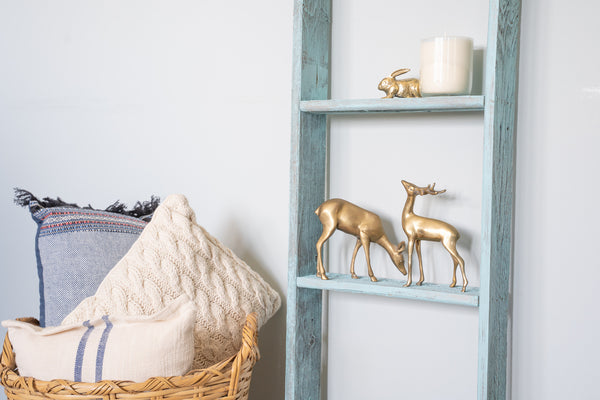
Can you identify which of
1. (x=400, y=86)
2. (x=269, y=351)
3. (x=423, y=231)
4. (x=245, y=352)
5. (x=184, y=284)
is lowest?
(x=269, y=351)

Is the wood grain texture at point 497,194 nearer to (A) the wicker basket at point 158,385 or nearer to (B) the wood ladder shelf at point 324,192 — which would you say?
(B) the wood ladder shelf at point 324,192

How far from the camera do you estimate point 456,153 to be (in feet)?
4.76

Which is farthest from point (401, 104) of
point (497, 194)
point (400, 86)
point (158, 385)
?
point (158, 385)

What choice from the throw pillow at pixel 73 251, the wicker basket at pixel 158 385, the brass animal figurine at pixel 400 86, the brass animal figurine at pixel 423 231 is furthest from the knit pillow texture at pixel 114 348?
the brass animal figurine at pixel 400 86

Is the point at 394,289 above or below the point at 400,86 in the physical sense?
below

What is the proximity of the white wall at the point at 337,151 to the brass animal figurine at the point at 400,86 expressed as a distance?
0.40 ft

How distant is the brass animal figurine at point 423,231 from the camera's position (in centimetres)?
133

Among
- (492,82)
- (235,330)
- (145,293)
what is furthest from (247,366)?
(492,82)

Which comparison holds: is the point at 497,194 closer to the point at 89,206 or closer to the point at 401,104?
the point at 401,104

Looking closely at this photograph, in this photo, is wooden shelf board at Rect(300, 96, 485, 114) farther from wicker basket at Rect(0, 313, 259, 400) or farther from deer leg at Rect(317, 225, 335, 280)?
wicker basket at Rect(0, 313, 259, 400)

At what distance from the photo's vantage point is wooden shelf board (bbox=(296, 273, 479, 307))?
1.26 m

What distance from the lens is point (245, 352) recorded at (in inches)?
50.6

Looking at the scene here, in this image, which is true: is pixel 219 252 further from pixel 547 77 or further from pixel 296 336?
pixel 547 77

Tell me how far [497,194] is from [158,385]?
0.70m
